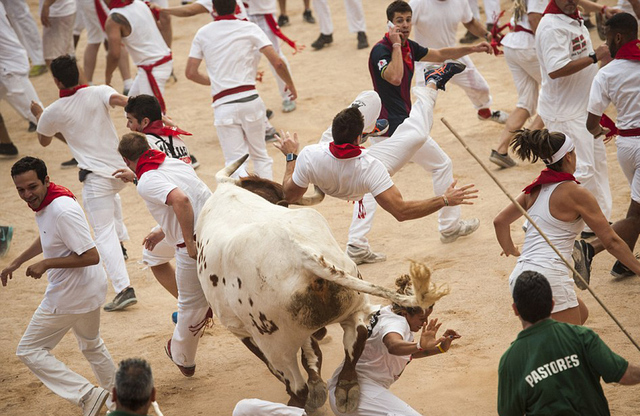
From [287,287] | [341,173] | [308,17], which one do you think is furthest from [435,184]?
[308,17]

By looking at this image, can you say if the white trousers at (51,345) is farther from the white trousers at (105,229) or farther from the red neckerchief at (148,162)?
the white trousers at (105,229)

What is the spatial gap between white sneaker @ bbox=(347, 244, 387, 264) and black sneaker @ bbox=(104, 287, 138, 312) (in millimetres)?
2303

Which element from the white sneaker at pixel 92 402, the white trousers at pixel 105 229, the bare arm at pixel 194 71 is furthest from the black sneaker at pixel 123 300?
the bare arm at pixel 194 71

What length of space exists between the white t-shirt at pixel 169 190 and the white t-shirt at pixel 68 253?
21.6 inches

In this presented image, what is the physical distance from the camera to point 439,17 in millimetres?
10180

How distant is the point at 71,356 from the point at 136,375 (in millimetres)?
4155

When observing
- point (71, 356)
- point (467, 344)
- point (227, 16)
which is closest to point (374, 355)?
point (467, 344)

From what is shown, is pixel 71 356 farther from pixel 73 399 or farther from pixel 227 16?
pixel 227 16

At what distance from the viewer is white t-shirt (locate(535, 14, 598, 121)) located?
816 centimetres

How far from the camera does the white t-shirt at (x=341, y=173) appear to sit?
6371 millimetres

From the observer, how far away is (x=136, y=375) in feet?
12.8

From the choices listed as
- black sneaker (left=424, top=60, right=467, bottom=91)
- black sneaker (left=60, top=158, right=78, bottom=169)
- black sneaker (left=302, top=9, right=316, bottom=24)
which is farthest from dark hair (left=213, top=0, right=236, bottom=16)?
black sneaker (left=302, top=9, right=316, bottom=24)

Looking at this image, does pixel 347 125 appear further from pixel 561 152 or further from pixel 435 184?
pixel 435 184

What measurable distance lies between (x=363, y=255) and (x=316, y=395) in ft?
9.34
